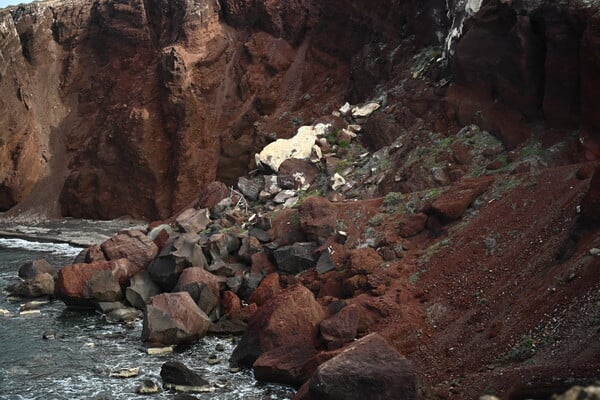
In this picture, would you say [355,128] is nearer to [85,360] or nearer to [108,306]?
[108,306]

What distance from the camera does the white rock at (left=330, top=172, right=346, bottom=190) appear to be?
84.9ft

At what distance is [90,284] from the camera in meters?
22.5

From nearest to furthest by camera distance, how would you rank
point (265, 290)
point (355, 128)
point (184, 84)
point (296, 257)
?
point (265, 290) < point (296, 257) < point (355, 128) < point (184, 84)

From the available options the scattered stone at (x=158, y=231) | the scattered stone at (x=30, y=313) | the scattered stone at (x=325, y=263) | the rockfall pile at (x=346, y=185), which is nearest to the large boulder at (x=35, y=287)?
the rockfall pile at (x=346, y=185)

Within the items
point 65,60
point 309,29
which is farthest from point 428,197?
point 65,60

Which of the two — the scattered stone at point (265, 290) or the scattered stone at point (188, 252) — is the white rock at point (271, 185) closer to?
the scattered stone at point (188, 252)

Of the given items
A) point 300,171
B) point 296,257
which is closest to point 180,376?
point 296,257

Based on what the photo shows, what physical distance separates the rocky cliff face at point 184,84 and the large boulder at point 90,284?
1213cm

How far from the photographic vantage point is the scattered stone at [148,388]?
14.9 meters

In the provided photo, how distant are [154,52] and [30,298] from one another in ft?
77.6

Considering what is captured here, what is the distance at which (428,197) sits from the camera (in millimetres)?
20547

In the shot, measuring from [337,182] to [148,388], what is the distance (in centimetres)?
1318

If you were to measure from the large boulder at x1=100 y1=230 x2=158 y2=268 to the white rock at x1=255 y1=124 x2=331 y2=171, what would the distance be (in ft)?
22.8

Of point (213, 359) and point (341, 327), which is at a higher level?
point (341, 327)
